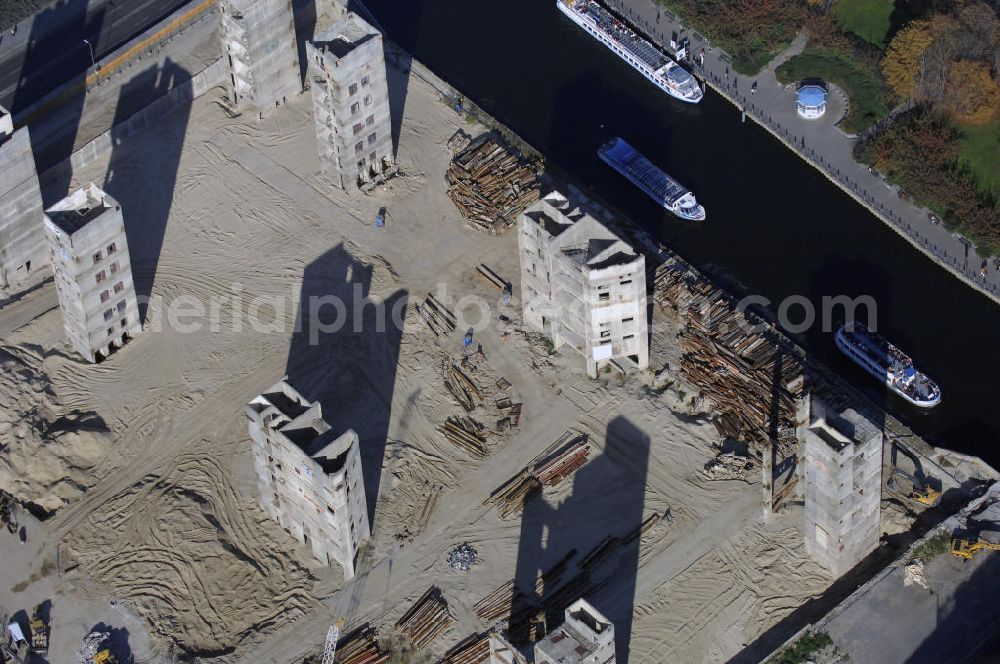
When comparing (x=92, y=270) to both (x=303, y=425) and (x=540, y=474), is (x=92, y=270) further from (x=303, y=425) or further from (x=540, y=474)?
(x=540, y=474)

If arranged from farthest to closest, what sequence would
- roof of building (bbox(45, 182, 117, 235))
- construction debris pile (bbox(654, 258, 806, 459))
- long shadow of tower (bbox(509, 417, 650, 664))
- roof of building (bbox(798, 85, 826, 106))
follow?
roof of building (bbox(798, 85, 826, 106)), roof of building (bbox(45, 182, 117, 235)), construction debris pile (bbox(654, 258, 806, 459)), long shadow of tower (bbox(509, 417, 650, 664))

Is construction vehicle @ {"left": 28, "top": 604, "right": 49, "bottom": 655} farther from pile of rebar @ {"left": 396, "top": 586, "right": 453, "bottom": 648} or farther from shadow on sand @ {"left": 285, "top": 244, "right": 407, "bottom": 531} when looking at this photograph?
pile of rebar @ {"left": 396, "top": 586, "right": 453, "bottom": 648}

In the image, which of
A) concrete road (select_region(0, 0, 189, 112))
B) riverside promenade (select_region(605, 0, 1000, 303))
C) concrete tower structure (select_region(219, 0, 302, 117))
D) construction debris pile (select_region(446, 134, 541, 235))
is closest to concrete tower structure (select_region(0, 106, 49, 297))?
concrete road (select_region(0, 0, 189, 112))

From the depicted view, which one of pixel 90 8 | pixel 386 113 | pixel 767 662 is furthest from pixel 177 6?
pixel 767 662

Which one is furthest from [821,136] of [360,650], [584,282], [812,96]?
[360,650]

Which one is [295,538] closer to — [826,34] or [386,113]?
[386,113]

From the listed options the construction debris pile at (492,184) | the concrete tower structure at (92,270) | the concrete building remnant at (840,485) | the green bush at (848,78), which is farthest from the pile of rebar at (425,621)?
the green bush at (848,78)
